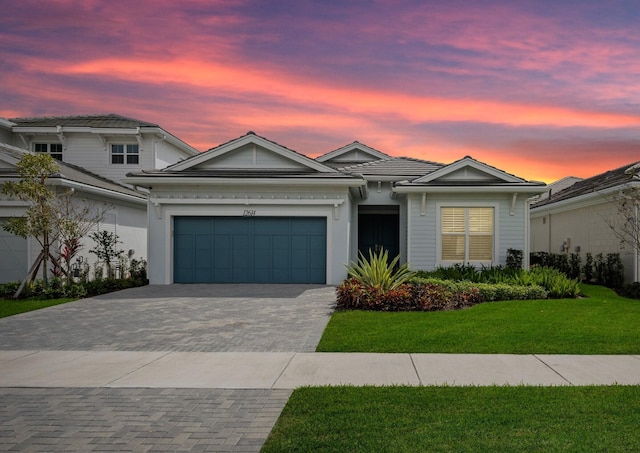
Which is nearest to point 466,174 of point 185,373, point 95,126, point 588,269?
point 588,269

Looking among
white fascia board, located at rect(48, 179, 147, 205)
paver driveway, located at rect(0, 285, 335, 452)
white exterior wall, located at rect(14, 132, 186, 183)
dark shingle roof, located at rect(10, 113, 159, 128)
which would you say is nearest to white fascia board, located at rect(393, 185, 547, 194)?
paver driveway, located at rect(0, 285, 335, 452)

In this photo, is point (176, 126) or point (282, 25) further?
point (176, 126)

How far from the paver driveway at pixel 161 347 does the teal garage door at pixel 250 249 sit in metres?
0.91

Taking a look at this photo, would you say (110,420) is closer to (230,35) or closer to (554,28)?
(230,35)

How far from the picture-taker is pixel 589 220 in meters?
21.3

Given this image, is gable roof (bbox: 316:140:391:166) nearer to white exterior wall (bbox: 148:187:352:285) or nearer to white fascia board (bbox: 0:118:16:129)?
white exterior wall (bbox: 148:187:352:285)

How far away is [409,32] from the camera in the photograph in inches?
550

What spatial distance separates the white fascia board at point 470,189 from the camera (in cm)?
1858

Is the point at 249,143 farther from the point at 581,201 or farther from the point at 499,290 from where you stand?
the point at 581,201

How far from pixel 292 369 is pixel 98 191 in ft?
48.6

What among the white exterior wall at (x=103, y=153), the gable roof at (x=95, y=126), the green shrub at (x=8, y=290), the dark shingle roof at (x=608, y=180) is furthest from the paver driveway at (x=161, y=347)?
the dark shingle roof at (x=608, y=180)

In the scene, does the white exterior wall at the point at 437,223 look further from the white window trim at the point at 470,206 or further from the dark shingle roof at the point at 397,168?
the dark shingle roof at the point at 397,168

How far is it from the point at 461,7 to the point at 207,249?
11508 mm

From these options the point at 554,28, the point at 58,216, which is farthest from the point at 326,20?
the point at 58,216
